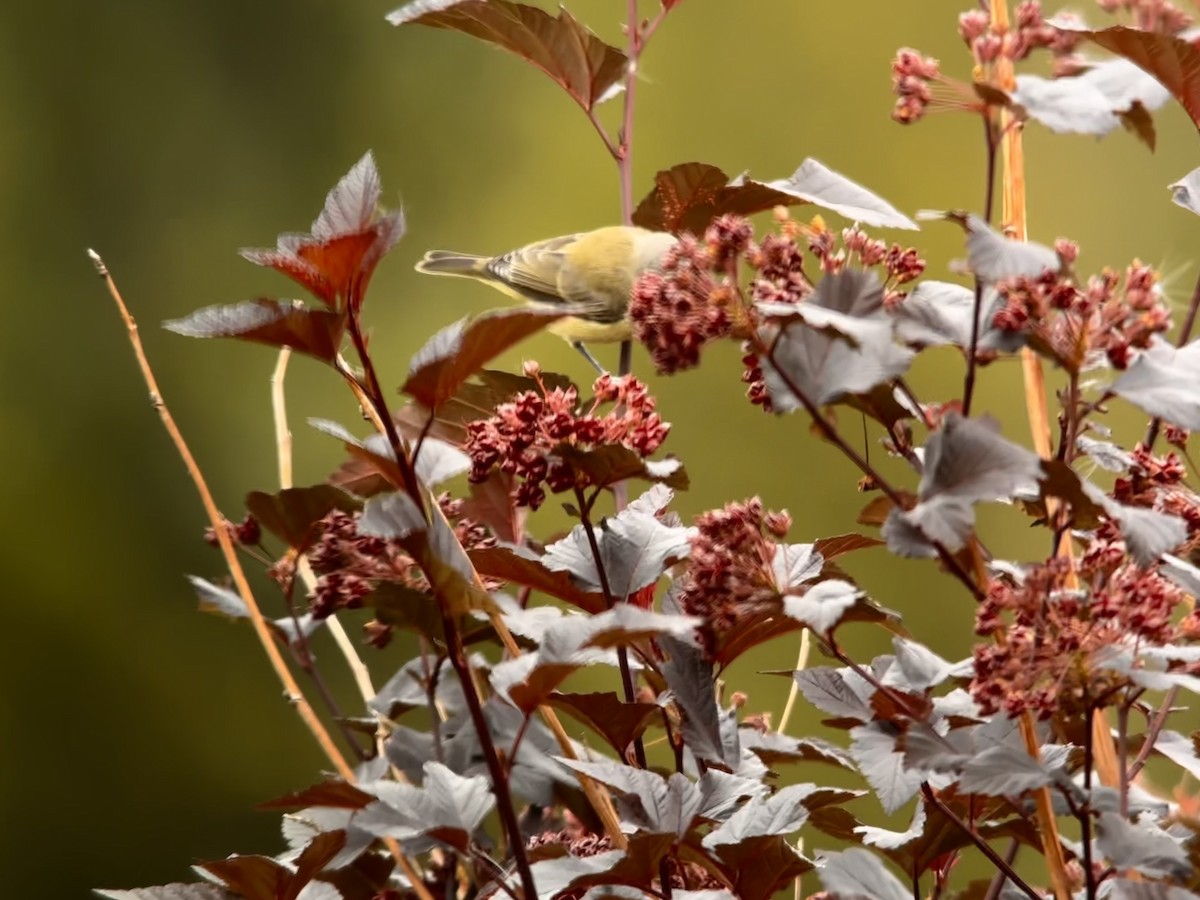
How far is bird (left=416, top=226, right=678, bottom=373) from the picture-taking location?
1896mm

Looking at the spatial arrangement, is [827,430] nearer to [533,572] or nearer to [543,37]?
[533,572]

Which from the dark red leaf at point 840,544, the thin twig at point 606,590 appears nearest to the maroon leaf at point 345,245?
the thin twig at point 606,590

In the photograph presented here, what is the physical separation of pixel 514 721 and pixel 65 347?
2.12 metres

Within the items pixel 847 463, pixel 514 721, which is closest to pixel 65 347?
pixel 847 463

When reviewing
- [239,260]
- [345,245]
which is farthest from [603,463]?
[239,260]

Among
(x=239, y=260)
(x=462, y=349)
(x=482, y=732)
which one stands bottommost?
(x=239, y=260)

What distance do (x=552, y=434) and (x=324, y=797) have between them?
0.51ft

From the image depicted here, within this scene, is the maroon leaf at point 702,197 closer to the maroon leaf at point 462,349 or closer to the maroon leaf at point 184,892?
the maroon leaf at point 462,349

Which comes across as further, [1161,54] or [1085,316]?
[1161,54]

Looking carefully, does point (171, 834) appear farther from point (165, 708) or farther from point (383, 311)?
point (383, 311)

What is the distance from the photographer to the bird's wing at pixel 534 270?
81.4 inches

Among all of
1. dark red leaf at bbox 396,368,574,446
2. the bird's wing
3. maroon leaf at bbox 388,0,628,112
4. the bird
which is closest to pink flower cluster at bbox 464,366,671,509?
dark red leaf at bbox 396,368,574,446

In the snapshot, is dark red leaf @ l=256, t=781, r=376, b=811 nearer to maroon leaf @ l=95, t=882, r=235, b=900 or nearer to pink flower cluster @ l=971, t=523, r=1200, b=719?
maroon leaf @ l=95, t=882, r=235, b=900

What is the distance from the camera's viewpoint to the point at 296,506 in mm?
593
